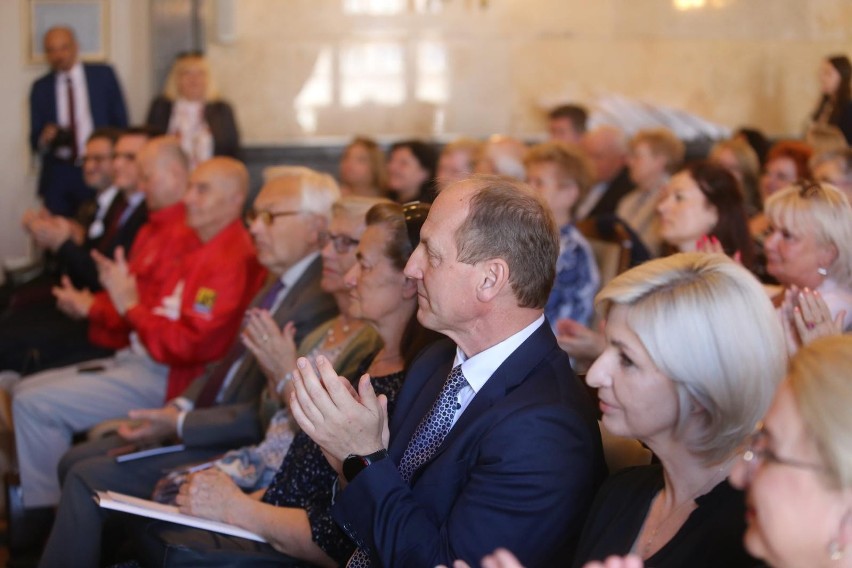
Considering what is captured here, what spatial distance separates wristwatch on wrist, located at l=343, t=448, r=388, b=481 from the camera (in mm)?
1962

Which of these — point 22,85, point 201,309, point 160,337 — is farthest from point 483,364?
point 22,85

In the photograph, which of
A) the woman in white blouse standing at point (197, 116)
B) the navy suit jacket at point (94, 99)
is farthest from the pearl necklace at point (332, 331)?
the navy suit jacket at point (94, 99)

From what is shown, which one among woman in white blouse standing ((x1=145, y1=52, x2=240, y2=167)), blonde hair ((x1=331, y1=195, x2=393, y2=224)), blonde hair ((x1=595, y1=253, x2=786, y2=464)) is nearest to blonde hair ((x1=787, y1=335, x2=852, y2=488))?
blonde hair ((x1=595, y1=253, x2=786, y2=464))

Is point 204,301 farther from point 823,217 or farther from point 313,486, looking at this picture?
point 823,217

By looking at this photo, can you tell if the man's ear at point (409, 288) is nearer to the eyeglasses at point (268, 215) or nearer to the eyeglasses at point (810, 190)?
the eyeglasses at point (268, 215)

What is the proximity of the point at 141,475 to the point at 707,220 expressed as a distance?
2236 mm

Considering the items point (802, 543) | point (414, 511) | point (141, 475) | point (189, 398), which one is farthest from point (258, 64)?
point (802, 543)

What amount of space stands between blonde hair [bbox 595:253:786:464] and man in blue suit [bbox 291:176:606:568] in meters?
0.26

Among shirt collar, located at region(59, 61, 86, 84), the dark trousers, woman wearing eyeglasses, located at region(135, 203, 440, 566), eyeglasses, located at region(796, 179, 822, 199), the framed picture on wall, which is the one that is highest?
the framed picture on wall

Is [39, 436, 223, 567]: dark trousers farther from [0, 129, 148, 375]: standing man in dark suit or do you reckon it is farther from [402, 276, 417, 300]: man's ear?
[0, 129, 148, 375]: standing man in dark suit

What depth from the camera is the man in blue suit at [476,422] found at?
1854 millimetres

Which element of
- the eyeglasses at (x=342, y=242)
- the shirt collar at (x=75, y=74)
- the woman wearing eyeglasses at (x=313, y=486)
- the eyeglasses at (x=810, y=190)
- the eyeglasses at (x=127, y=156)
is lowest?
the woman wearing eyeglasses at (x=313, y=486)

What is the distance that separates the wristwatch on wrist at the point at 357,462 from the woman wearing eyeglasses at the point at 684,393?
0.42 metres

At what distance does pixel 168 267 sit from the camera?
14.6 ft
